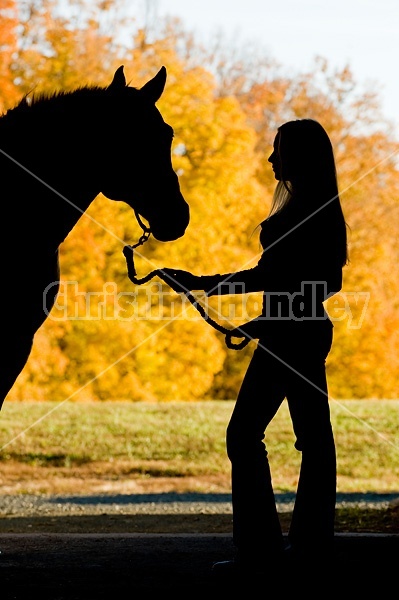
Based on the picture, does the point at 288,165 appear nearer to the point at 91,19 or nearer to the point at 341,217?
the point at 341,217

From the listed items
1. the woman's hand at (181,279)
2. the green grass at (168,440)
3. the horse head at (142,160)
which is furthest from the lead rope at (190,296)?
the green grass at (168,440)

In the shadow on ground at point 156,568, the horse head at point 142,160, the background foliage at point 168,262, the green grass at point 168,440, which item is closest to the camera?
the shadow on ground at point 156,568

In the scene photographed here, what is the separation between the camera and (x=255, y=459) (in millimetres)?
4523

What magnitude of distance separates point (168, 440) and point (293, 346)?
1068 centimetres

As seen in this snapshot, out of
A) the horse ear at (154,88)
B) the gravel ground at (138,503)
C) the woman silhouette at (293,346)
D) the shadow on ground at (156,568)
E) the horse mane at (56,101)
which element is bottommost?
the shadow on ground at (156,568)

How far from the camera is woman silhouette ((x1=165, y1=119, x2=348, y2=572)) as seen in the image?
450 cm

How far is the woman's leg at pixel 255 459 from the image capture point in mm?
4484

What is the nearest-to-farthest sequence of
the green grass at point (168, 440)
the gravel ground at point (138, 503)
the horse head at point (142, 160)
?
the horse head at point (142, 160), the gravel ground at point (138, 503), the green grass at point (168, 440)

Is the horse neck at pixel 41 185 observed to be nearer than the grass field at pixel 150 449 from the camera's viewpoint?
Yes

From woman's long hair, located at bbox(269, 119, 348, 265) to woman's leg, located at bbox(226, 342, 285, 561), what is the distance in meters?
0.69

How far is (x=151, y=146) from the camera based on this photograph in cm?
484

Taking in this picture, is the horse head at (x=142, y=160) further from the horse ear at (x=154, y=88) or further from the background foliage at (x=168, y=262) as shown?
the background foliage at (x=168, y=262)

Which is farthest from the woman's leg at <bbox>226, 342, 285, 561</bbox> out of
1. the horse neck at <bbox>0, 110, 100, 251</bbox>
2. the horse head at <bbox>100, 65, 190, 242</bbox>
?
the horse neck at <bbox>0, 110, 100, 251</bbox>

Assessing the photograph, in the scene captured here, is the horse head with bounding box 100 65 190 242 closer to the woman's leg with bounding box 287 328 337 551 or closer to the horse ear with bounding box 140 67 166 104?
the horse ear with bounding box 140 67 166 104
